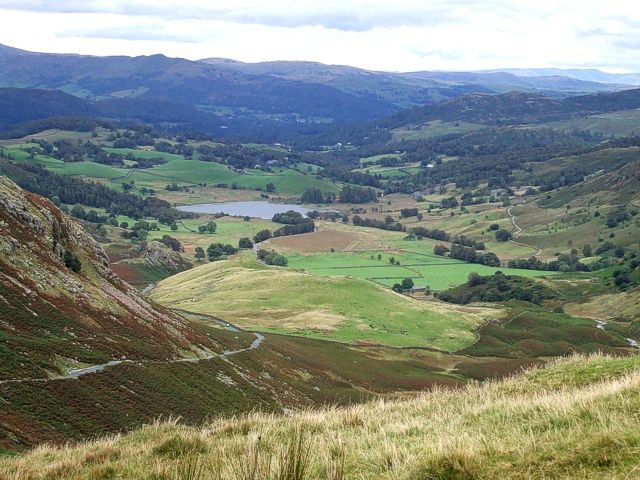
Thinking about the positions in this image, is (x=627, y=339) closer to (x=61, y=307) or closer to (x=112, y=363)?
(x=61, y=307)

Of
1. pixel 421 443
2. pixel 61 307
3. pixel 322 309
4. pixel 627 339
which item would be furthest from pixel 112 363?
pixel 627 339

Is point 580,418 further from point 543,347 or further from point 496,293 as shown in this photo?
point 496,293

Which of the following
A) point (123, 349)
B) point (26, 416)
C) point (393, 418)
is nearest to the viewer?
point (393, 418)

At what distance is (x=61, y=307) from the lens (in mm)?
58344

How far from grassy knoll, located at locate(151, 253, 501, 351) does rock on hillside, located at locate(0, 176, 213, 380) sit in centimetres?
3931

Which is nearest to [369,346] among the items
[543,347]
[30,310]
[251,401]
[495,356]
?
[495,356]

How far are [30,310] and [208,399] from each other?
14.8 metres

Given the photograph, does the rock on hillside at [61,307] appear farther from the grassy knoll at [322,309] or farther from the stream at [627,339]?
the stream at [627,339]

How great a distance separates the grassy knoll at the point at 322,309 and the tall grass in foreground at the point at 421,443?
95.1 meters

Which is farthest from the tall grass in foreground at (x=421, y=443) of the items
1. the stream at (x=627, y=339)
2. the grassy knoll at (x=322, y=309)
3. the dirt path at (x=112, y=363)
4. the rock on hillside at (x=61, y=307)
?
the stream at (x=627, y=339)

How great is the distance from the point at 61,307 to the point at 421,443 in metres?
50.4

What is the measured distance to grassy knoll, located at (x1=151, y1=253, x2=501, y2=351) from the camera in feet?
400

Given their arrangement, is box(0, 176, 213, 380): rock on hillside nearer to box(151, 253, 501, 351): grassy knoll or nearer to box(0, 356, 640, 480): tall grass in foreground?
box(0, 356, 640, 480): tall grass in foreground

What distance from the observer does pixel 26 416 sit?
120 ft
